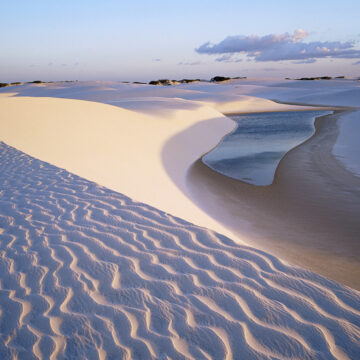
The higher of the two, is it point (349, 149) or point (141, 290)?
point (141, 290)

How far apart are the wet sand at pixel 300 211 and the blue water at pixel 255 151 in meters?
0.44

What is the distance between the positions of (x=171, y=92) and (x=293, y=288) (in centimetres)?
4392

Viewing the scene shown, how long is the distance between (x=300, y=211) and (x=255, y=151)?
22.1 feet

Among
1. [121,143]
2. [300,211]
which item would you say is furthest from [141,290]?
[121,143]

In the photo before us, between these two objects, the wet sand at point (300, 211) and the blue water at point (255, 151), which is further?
the blue water at point (255, 151)

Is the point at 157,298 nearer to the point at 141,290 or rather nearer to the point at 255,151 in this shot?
the point at 141,290

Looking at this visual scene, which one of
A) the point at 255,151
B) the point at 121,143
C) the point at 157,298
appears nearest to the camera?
the point at 157,298

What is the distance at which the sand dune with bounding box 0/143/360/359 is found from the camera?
7.02 ft

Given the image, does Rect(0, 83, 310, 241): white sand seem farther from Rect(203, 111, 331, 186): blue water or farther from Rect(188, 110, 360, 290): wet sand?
Rect(203, 111, 331, 186): blue water

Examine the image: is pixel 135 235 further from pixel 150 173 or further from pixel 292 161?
pixel 292 161

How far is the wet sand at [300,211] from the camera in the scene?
4.45 m

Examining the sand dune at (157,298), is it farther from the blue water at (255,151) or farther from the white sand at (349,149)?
the white sand at (349,149)

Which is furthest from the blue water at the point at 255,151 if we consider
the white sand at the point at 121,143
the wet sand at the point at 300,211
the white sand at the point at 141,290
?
the white sand at the point at 141,290

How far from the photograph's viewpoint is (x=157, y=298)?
8.39 feet
